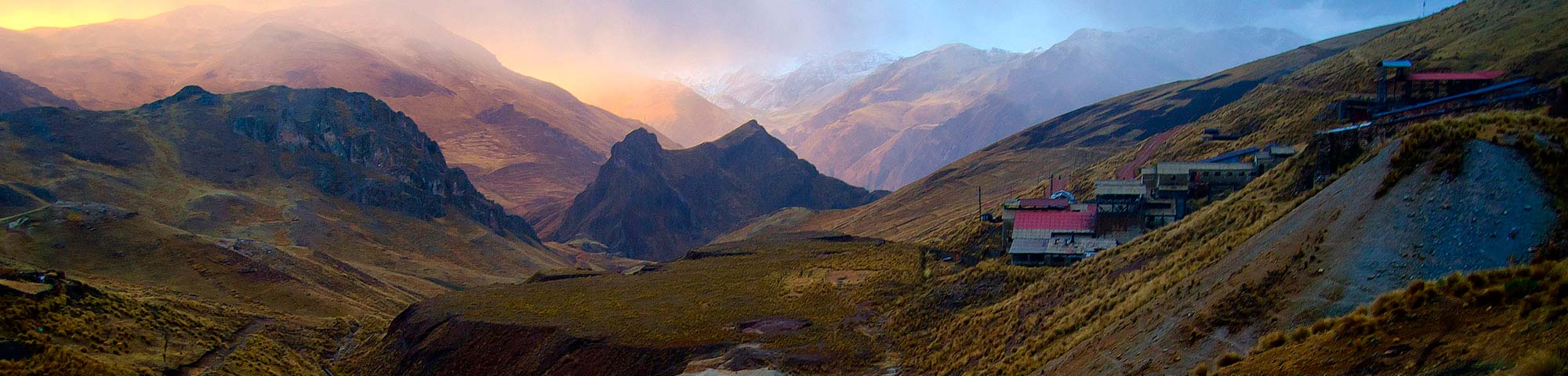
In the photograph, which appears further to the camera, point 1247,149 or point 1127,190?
point 1247,149

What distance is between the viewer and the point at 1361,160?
75.8 ft

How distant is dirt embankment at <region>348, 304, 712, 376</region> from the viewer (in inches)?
1668

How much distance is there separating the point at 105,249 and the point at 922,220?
9286 centimetres

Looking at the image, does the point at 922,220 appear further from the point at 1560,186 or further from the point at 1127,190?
the point at 1560,186

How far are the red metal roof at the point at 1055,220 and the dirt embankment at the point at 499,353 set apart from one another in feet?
65.9

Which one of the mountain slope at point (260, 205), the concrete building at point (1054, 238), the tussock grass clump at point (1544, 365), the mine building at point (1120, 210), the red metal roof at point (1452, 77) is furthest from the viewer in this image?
the mountain slope at point (260, 205)

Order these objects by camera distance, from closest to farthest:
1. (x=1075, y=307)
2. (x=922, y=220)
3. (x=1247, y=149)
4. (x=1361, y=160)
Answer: (x=1361, y=160), (x=1075, y=307), (x=1247, y=149), (x=922, y=220)

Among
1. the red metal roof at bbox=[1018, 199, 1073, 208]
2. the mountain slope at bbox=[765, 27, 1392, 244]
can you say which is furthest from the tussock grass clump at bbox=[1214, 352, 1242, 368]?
the mountain slope at bbox=[765, 27, 1392, 244]

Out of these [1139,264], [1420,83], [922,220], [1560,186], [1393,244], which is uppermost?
[1420,83]

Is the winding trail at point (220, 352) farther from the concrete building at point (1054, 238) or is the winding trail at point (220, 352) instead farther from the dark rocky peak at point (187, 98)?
the dark rocky peak at point (187, 98)

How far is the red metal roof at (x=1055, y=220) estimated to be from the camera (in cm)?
4706

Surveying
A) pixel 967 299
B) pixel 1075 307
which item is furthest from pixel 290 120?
pixel 1075 307

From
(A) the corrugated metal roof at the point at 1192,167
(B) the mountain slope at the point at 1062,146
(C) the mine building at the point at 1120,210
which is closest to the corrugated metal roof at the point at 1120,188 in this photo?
(C) the mine building at the point at 1120,210

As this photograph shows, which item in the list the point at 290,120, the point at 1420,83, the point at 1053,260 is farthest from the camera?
the point at 290,120
